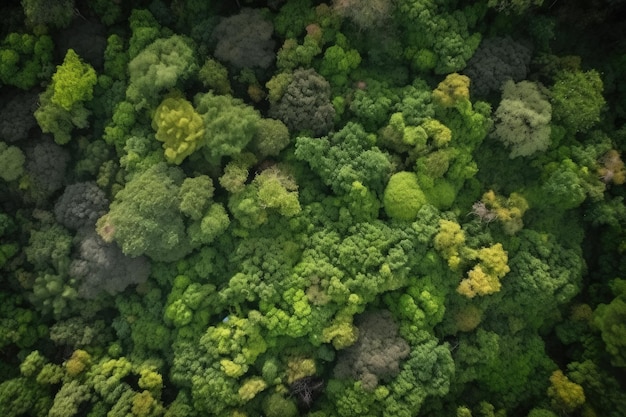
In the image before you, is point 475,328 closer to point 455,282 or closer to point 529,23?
point 455,282

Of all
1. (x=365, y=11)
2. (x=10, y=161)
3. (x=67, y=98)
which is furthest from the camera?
(x=10, y=161)

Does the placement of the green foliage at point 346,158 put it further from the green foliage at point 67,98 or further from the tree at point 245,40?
the green foliage at point 67,98

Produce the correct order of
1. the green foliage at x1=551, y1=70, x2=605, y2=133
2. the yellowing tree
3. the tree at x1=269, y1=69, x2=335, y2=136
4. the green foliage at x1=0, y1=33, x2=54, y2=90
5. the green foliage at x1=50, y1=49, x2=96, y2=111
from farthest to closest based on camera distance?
the yellowing tree → the green foliage at x1=551, y1=70, x2=605, y2=133 → the green foliage at x1=0, y1=33, x2=54, y2=90 → the tree at x1=269, y1=69, x2=335, y2=136 → the green foliage at x1=50, y1=49, x2=96, y2=111

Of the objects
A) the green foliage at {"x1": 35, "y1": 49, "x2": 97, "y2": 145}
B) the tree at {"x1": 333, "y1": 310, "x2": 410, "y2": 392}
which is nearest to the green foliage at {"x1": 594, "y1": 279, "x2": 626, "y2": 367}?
the tree at {"x1": 333, "y1": 310, "x2": 410, "y2": 392}

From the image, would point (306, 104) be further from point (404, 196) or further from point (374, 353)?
point (374, 353)

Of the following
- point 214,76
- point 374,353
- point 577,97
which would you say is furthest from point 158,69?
point 577,97

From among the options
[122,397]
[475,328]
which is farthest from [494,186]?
[122,397]

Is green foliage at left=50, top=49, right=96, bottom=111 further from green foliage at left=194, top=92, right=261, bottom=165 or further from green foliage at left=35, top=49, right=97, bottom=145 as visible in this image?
green foliage at left=194, top=92, right=261, bottom=165

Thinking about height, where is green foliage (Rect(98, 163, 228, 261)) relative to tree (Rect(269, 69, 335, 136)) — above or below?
below

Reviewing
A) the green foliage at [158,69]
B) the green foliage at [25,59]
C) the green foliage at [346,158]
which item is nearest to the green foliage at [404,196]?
the green foliage at [346,158]
